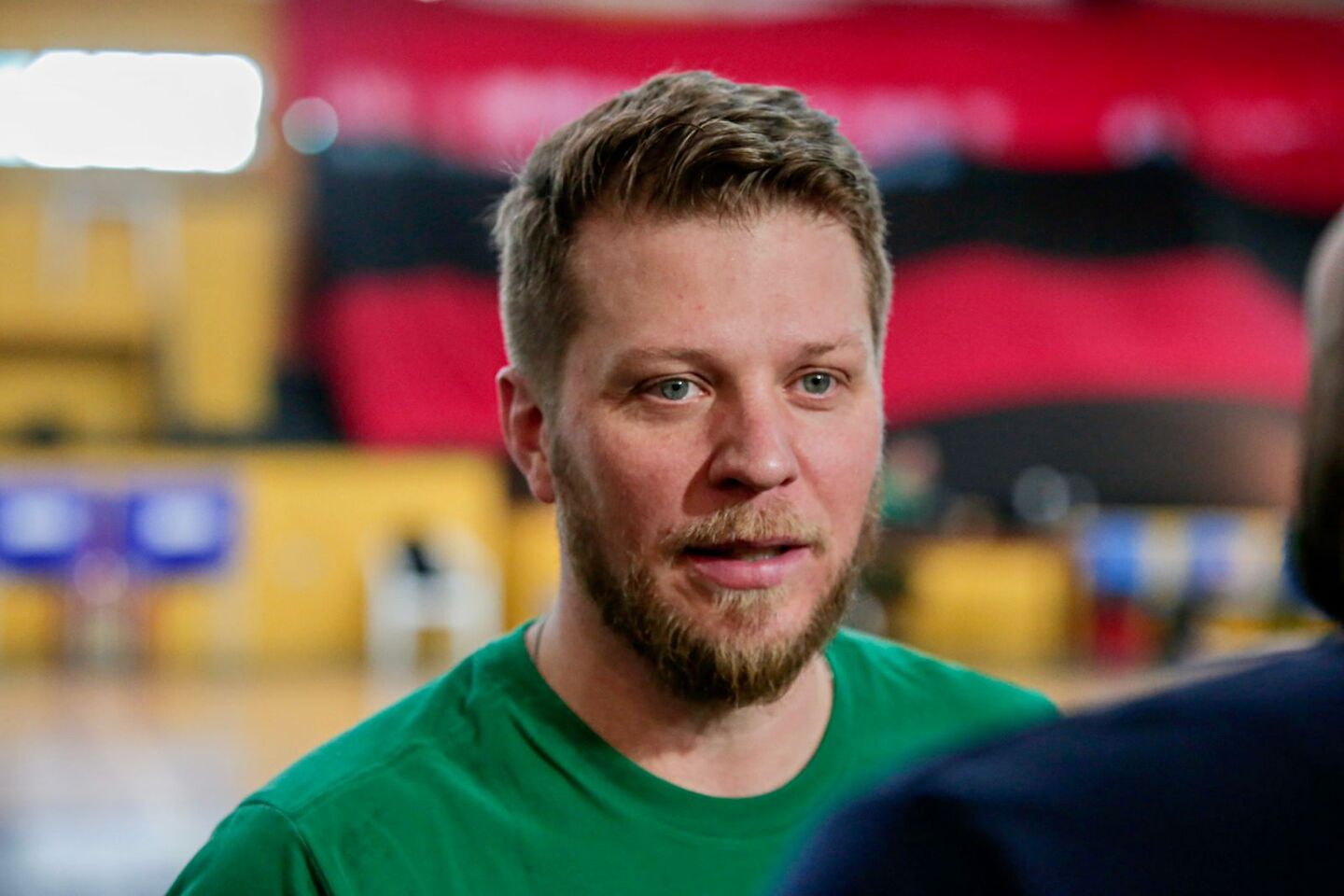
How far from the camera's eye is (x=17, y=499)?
8742 mm

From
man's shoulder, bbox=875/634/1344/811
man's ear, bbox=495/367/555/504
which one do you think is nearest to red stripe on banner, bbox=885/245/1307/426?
man's ear, bbox=495/367/555/504

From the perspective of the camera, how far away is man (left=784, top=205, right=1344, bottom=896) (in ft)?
1.40

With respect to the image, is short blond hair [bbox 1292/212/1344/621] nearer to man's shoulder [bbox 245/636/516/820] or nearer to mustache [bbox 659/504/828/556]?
mustache [bbox 659/504/828/556]

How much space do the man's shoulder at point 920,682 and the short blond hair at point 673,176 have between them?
0.32 meters

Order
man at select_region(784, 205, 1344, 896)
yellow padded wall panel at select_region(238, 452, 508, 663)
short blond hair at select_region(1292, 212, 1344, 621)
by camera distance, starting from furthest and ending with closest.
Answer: yellow padded wall panel at select_region(238, 452, 508, 663), short blond hair at select_region(1292, 212, 1344, 621), man at select_region(784, 205, 1344, 896)

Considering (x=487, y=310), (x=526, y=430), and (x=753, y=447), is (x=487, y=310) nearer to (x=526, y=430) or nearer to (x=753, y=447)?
(x=526, y=430)

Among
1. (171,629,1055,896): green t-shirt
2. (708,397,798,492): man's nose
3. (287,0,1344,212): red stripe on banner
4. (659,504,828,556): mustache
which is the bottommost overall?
(171,629,1055,896): green t-shirt

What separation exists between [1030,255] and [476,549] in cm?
466

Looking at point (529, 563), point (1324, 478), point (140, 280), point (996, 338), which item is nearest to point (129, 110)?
point (140, 280)

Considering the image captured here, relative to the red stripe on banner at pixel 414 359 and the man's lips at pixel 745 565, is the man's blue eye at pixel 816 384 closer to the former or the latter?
the man's lips at pixel 745 565

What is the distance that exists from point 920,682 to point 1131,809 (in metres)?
1.03

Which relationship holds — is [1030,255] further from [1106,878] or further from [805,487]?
[1106,878]

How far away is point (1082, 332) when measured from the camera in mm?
10961

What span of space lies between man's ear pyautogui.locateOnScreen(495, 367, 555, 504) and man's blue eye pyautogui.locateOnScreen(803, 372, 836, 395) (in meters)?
0.24
